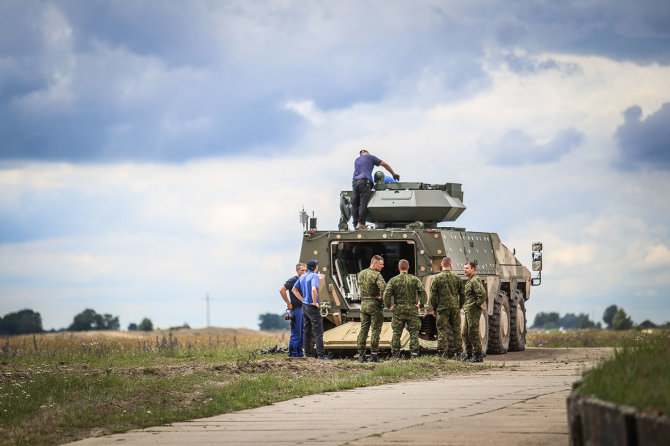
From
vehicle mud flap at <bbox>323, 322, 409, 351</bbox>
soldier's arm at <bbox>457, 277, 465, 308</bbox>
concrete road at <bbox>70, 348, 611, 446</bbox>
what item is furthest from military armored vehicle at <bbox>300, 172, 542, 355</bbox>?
concrete road at <bbox>70, 348, 611, 446</bbox>

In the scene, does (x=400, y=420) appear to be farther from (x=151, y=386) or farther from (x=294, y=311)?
(x=294, y=311)

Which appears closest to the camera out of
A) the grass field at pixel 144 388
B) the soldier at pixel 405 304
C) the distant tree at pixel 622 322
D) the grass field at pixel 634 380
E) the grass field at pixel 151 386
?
the grass field at pixel 634 380

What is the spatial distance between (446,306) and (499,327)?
408cm

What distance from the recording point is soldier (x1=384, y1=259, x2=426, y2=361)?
63.6 ft

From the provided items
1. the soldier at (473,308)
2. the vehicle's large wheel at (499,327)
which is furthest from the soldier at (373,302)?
the vehicle's large wheel at (499,327)

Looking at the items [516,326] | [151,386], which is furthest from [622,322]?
[151,386]

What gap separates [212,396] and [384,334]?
7696mm

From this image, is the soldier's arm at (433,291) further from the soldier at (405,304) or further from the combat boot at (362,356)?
the combat boot at (362,356)

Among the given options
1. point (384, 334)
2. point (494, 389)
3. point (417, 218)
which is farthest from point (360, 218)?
point (494, 389)

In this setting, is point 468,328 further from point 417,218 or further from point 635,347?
point 635,347

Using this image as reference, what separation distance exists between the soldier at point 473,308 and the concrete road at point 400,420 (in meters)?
4.91

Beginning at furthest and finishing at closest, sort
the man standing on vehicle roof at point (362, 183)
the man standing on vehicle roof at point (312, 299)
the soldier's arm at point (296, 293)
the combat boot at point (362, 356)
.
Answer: the man standing on vehicle roof at point (362, 183), the soldier's arm at point (296, 293), the man standing on vehicle roof at point (312, 299), the combat boot at point (362, 356)

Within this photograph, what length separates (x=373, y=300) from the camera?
19.6 metres

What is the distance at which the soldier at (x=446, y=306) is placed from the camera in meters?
19.6
